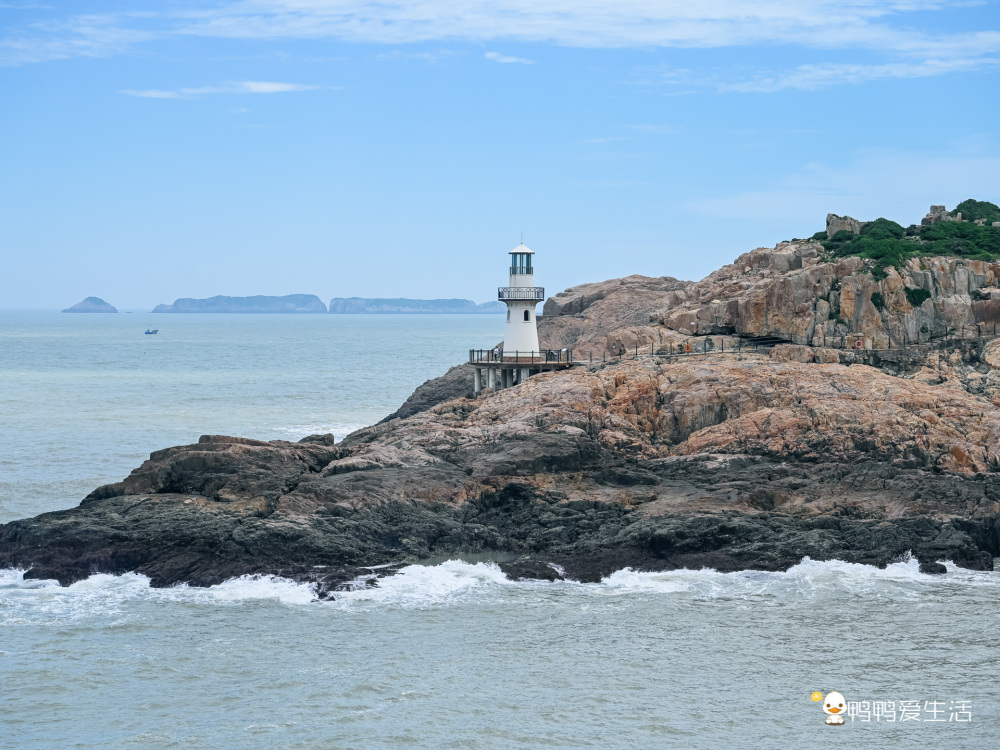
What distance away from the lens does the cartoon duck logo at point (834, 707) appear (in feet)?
77.5

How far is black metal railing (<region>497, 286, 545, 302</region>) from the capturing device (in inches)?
2010

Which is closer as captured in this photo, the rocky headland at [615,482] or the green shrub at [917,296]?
the rocky headland at [615,482]

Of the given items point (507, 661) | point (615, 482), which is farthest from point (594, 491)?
point (507, 661)

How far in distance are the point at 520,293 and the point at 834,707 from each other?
29.3 meters

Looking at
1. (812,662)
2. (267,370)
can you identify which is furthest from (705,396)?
(267,370)

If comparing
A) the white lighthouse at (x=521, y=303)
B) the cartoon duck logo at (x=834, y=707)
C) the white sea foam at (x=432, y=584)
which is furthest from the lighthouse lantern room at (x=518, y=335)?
the cartoon duck logo at (x=834, y=707)

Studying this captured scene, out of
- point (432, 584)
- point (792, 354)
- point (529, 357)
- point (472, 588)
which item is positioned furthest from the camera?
point (529, 357)

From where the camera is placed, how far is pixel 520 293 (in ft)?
168

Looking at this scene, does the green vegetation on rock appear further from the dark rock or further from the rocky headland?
the dark rock

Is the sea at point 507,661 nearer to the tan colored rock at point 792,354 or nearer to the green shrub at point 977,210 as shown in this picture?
the tan colored rock at point 792,354

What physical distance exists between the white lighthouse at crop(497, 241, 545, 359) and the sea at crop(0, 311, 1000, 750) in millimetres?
18801

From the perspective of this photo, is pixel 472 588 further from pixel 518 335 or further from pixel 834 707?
pixel 518 335

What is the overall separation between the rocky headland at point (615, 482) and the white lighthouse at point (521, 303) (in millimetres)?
6162

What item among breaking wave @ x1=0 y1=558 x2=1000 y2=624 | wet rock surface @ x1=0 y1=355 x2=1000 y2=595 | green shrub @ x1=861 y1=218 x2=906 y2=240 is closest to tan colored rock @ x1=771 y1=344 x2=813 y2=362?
wet rock surface @ x1=0 y1=355 x2=1000 y2=595
